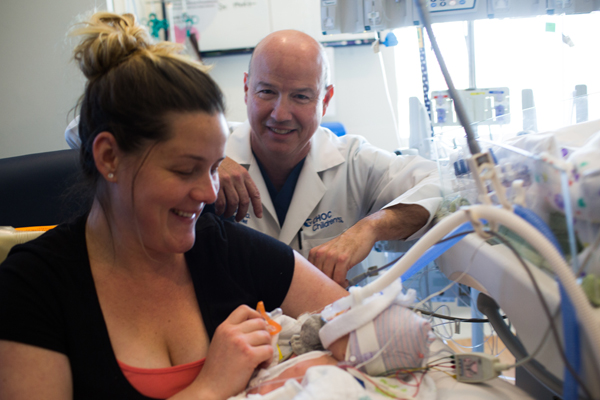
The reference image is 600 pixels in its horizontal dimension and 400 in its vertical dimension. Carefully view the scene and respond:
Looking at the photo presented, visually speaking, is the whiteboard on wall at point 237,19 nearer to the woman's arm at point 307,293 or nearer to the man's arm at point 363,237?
the man's arm at point 363,237

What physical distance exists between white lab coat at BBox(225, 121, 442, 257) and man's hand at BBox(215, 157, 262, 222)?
281 millimetres

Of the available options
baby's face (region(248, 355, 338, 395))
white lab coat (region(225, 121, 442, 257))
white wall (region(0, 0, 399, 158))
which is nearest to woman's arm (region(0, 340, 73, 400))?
baby's face (region(248, 355, 338, 395))

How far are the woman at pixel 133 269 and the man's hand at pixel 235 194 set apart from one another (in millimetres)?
368

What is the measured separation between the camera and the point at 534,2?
168 cm

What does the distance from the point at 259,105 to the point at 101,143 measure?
965 millimetres

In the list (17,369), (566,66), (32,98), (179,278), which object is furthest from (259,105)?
(566,66)

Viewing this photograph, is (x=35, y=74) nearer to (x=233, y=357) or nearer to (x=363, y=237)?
(x=363, y=237)

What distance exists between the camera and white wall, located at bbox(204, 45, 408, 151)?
3.24m

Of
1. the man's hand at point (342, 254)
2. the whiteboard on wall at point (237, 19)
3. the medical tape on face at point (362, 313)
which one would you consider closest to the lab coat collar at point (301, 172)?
the man's hand at point (342, 254)

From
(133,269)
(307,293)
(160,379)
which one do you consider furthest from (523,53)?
(160,379)

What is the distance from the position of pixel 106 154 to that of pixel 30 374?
43 cm

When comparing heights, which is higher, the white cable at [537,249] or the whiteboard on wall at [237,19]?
the whiteboard on wall at [237,19]

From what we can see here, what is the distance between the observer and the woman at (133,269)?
0.85 meters

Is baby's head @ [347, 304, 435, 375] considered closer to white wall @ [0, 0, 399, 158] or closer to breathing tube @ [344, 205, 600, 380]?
breathing tube @ [344, 205, 600, 380]
